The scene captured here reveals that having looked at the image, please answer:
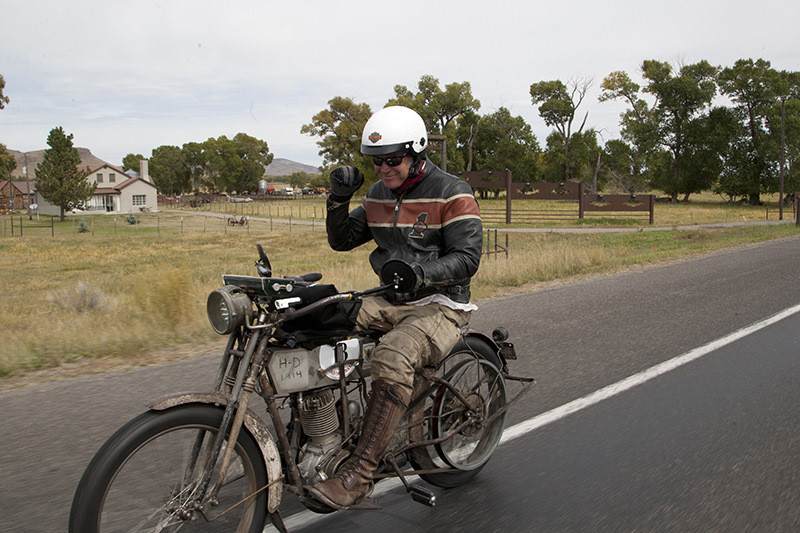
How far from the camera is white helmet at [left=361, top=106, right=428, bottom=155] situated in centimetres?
312

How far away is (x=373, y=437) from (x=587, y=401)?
259cm

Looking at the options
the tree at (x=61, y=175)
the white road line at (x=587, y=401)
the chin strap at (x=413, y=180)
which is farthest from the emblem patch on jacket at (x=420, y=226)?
the tree at (x=61, y=175)

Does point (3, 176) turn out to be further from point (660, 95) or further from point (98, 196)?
point (660, 95)

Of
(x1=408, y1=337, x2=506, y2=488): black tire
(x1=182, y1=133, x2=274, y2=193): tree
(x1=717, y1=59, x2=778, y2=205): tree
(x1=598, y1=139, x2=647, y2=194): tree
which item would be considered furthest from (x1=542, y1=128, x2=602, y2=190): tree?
(x1=408, y1=337, x2=506, y2=488): black tire

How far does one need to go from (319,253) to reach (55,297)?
2008 centimetres

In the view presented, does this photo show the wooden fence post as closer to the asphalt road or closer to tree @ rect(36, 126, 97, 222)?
the asphalt road

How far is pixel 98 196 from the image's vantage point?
76.9m

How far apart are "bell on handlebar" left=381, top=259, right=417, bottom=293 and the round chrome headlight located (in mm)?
666

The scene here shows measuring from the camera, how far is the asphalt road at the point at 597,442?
10.4 feet

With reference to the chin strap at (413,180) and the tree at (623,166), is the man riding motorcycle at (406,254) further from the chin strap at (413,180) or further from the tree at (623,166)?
the tree at (623,166)

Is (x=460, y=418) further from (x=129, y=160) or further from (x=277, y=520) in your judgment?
(x=129, y=160)

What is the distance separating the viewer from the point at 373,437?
9.41ft

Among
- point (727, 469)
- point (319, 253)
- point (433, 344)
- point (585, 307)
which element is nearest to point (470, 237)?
point (433, 344)

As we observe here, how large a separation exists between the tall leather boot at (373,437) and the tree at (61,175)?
69.3 metres
